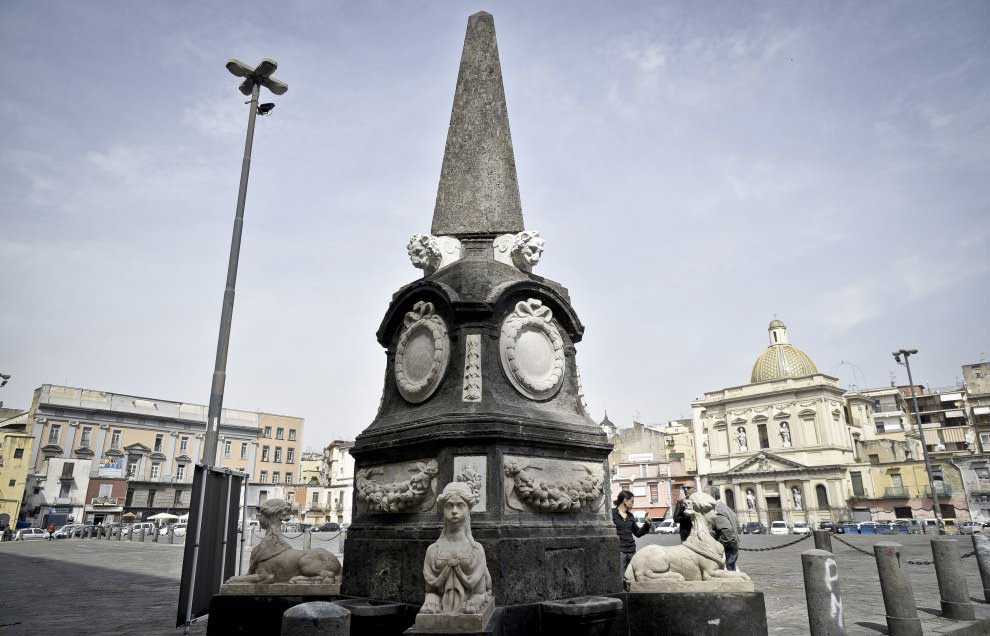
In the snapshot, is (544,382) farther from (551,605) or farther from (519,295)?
(551,605)

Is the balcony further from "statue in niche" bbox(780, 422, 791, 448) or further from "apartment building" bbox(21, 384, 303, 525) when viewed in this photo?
"statue in niche" bbox(780, 422, 791, 448)

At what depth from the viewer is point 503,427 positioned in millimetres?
5680

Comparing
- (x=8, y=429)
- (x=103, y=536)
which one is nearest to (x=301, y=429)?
(x=8, y=429)

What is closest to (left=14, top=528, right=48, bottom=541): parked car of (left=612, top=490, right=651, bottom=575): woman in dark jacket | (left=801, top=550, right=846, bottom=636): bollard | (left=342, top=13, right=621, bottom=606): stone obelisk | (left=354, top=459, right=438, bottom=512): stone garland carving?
(left=342, top=13, right=621, bottom=606): stone obelisk

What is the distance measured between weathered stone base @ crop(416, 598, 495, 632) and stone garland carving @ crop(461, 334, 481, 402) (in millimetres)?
1971

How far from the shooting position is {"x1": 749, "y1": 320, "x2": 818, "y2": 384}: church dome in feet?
203

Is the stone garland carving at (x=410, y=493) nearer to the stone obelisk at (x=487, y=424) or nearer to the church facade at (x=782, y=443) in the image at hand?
the stone obelisk at (x=487, y=424)

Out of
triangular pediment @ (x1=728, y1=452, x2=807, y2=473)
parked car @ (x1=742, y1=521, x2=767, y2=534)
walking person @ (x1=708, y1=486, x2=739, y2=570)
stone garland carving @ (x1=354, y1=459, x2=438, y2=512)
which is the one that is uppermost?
triangular pediment @ (x1=728, y1=452, x2=807, y2=473)

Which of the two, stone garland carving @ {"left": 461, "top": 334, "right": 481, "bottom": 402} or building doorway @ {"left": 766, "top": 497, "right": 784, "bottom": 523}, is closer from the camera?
stone garland carving @ {"left": 461, "top": 334, "right": 481, "bottom": 402}

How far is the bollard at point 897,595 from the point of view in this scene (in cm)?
652

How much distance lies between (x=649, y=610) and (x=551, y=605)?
1.19 metres

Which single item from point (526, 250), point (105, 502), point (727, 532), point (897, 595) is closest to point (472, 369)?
point (526, 250)

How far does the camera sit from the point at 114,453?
56219 millimetres

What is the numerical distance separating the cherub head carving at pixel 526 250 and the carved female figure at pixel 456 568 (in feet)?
9.74
